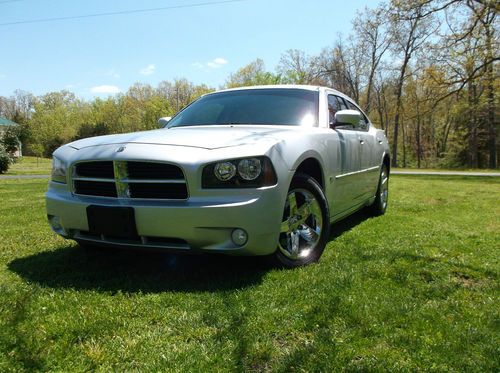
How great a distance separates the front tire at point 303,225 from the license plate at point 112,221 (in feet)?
3.65

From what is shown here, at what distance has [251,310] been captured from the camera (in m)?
2.72

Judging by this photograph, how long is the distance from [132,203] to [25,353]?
1.24m

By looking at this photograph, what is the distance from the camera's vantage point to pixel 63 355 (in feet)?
7.09

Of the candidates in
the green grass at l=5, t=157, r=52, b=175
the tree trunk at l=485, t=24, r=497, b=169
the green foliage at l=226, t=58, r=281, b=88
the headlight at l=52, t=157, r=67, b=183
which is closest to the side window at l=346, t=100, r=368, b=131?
the headlight at l=52, t=157, r=67, b=183

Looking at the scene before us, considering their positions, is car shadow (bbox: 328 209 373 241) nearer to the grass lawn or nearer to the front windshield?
the grass lawn

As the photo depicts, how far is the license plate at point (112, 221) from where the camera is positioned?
10.2 feet

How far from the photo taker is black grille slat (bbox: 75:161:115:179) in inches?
130

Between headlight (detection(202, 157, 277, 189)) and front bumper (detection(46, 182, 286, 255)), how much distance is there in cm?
6

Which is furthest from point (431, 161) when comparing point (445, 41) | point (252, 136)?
point (252, 136)

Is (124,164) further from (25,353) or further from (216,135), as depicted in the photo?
(25,353)

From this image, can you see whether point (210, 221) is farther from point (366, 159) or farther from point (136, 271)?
point (366, 159)

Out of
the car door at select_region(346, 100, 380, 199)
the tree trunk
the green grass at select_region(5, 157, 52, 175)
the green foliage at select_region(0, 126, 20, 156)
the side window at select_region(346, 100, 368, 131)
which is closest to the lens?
the car door at select_region(346, 100, 380, 199)

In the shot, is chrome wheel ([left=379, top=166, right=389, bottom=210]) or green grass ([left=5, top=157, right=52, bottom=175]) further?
green grass ([left=5, top=157, right=52, bottom=175])

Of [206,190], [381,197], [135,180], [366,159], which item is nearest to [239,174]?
[206,190]
